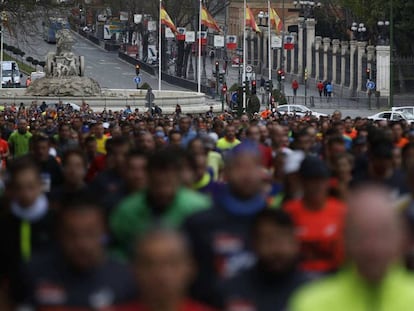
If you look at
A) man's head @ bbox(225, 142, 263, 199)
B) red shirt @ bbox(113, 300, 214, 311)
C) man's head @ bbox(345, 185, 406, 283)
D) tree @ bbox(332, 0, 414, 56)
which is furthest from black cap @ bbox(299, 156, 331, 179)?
tree @ bbox(332, 0, 414, 56)

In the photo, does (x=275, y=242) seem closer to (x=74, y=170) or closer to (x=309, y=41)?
(x=74, y=170)

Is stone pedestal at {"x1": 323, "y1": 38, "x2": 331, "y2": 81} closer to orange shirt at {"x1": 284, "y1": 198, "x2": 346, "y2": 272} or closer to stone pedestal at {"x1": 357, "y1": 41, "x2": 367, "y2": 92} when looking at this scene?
stone pedestal at {"x1": 357, "y1": 41, "x2": 367, "y2": 92}

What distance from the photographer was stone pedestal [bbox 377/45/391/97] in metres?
88.9

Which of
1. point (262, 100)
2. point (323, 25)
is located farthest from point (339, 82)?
point (323, 25)

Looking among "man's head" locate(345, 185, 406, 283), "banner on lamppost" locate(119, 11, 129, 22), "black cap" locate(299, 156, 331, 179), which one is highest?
"man's head" locate(345, 185, 406, 283)

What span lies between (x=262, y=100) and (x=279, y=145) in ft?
229

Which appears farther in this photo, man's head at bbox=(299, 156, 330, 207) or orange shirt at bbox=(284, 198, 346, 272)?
man's head at bbox=(299, 156, 330, 207)

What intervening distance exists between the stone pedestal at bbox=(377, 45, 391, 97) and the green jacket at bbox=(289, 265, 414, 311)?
83335 mm

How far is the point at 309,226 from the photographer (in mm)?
9891

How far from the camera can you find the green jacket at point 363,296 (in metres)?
5.95

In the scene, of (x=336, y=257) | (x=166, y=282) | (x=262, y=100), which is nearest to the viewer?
(x=166, y=282)

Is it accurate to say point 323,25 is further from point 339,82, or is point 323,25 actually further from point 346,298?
point 346,298

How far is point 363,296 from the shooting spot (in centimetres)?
598

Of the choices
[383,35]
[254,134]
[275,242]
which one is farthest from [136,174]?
[383,35]
